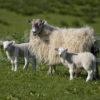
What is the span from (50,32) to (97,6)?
140 ft

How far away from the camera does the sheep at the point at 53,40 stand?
53.9ft

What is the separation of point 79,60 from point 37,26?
2267mm

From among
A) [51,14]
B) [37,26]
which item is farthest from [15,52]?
[51,14]

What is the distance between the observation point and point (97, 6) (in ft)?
Result: 196

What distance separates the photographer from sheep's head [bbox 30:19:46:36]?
55.8ft

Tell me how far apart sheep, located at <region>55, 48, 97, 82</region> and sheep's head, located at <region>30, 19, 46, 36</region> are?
1493 mm

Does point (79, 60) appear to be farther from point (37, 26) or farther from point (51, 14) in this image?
point (51, 14)

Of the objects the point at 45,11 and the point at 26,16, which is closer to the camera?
the point at 26,16

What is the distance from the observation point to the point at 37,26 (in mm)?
17078

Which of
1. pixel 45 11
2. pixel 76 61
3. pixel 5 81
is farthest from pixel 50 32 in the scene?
pixel 45 11

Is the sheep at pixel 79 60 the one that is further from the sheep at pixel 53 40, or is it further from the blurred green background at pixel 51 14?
the blurred green background at pixel 51 14

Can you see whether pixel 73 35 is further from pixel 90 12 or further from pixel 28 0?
pixel 28 0

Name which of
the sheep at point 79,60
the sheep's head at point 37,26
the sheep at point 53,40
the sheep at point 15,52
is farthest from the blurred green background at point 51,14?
the sheep at point 79,60

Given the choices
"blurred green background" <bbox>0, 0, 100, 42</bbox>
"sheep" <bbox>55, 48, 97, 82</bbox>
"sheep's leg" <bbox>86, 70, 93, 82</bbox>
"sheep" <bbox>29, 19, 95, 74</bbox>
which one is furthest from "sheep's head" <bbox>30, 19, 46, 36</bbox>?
"blurred green background" <bbox>0, 0, 100, 42</bbox>
